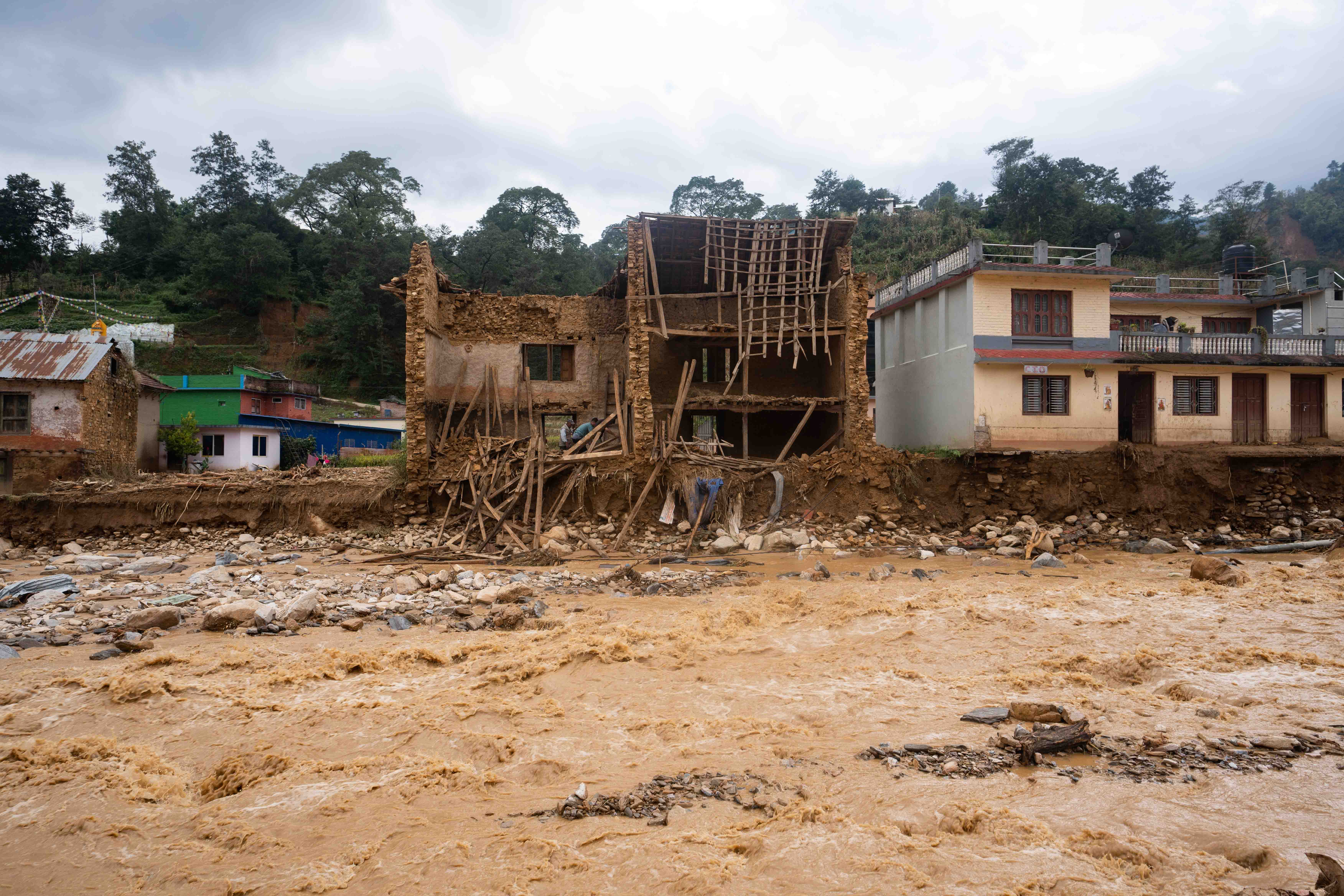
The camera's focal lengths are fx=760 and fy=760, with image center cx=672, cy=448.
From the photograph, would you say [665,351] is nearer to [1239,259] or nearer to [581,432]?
[581,432]

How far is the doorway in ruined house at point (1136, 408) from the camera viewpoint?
2147 cm

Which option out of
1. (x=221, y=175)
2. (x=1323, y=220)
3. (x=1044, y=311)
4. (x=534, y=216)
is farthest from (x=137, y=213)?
→ (x=1323, y=220)

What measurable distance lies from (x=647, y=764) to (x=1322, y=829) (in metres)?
4.23

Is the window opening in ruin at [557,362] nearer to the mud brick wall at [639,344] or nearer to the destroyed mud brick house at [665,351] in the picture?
the destroyed mud brick house at [665,351]

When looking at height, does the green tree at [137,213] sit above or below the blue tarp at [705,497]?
above

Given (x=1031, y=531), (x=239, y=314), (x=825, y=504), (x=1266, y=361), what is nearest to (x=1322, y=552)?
(x=1031, y=531)

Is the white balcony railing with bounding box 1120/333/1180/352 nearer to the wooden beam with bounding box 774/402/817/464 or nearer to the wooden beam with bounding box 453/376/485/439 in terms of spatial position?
the wooden beam with bounding box 774/402/817/464

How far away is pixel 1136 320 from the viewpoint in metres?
25.6

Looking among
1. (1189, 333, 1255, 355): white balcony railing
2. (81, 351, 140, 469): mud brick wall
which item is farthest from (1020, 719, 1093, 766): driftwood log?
(81, 351, 140, 469): mud brick wall

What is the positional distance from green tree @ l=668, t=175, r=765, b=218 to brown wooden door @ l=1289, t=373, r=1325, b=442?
38552 millimetres

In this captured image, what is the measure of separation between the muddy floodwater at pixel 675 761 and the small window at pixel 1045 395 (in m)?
11.0

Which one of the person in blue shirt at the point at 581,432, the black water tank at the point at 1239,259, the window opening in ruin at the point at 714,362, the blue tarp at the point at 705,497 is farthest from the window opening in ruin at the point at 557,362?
the black water tank at the point at 1239,259

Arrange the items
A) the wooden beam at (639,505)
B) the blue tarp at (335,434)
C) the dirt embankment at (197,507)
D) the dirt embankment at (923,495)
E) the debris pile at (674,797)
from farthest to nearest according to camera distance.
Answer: the blue tarp at (335,434), the dirt embankment at (197,507), the dirt embankment at (923,495), the wooden beam at (639,505), the debris pile at (674,797)

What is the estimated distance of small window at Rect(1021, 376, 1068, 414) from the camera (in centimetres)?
2066
